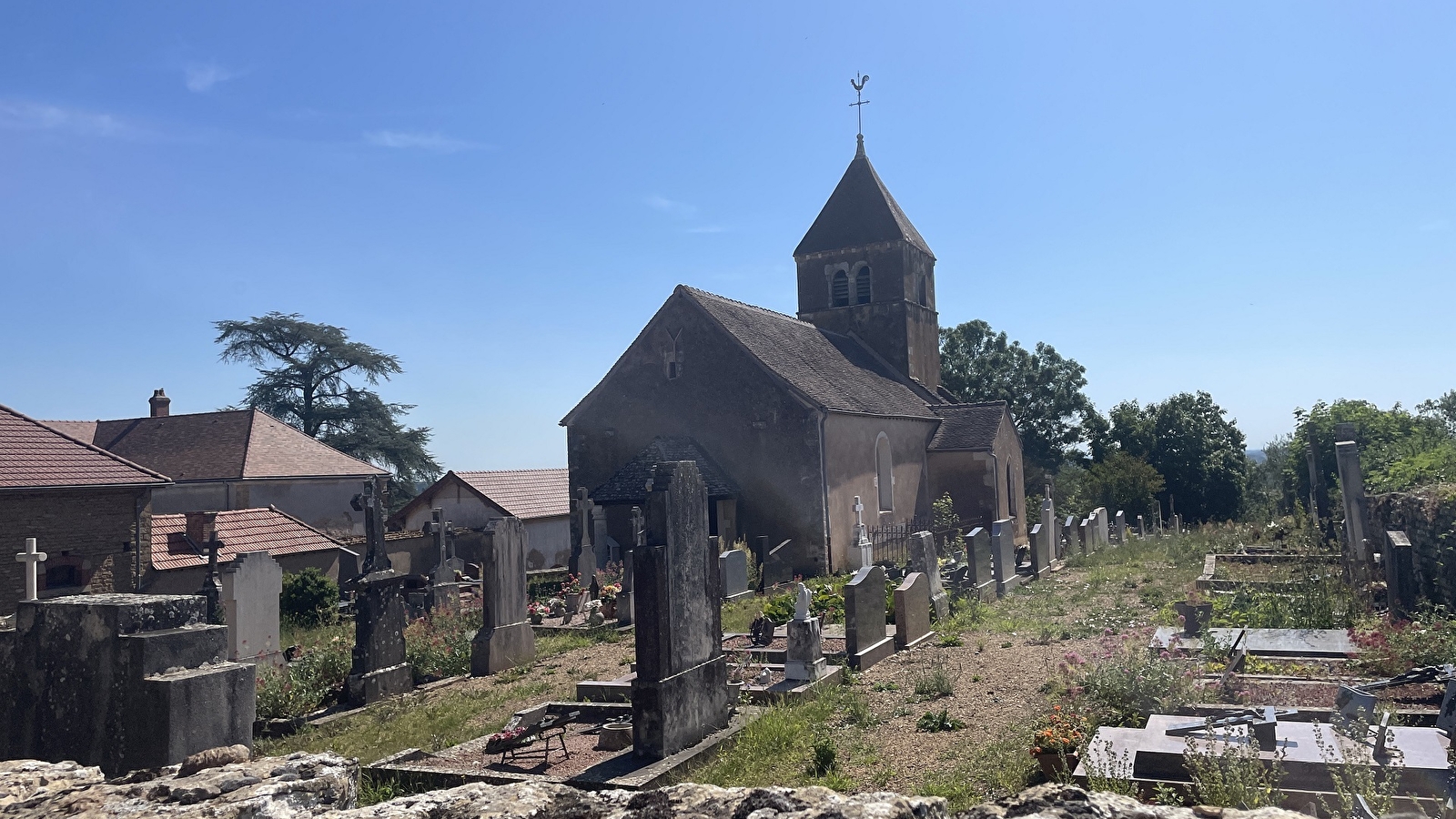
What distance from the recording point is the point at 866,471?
24625 mm

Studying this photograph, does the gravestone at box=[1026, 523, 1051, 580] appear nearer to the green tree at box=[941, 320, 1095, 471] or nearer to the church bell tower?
the church bell tower

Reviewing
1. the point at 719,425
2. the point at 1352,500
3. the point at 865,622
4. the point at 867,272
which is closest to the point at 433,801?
the point at 865,622

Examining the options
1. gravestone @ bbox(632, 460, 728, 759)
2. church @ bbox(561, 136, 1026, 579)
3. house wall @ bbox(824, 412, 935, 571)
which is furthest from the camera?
house wall @ bbox(824, 412, 935, 571)

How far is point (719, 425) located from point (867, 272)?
1061 centimetres

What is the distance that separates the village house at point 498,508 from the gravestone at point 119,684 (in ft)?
83.3

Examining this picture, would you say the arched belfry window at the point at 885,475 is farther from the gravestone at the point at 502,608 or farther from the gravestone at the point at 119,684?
the gravestone at the point at 119,684

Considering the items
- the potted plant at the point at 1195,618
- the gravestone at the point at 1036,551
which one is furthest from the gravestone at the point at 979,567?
the potted plant at the point at 1195,618

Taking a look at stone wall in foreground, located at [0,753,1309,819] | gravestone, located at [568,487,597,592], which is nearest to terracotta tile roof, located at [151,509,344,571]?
gravestone, located at [568,487,597,592]

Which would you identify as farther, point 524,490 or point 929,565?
point 524,490

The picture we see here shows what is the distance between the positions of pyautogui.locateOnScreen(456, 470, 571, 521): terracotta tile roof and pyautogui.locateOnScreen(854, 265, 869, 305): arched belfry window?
1214 centimetres

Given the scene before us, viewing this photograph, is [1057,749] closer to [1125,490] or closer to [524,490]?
[524,490]

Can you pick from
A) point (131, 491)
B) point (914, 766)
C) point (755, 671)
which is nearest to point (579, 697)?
point (755, 671)

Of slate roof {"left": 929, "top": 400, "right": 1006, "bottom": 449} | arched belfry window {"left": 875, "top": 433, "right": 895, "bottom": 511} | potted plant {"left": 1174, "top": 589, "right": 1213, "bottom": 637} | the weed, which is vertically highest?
slate roof {"left": 929, "top": 400, "right": 1006, "bottom": 449}

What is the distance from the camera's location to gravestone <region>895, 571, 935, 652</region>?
1234 cm
